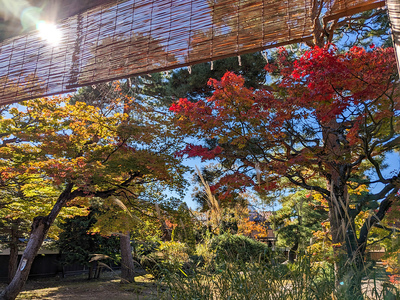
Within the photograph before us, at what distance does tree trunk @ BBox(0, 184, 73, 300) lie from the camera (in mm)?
5203

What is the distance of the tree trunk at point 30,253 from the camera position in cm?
520

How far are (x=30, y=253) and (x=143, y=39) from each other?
5.41 meters

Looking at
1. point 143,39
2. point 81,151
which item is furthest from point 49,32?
point 81,151

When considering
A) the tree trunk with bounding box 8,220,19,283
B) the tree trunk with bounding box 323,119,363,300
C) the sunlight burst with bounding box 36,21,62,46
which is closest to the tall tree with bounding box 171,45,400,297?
the tree trunk with bounding box 323,119,363,300

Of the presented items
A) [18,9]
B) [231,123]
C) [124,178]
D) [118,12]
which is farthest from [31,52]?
[124,178]

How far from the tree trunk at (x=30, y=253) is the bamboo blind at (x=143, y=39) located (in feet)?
14.2

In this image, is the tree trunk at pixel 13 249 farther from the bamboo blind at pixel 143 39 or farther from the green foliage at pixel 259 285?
the green foliage at pixel 259 285

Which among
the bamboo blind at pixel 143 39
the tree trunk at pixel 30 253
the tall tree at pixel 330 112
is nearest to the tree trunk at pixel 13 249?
the tree trunk at pixel 30 253

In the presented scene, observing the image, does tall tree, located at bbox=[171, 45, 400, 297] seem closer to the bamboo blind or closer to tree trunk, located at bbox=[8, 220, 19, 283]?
the bamboo blind

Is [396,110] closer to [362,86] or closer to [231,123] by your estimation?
[362,86]

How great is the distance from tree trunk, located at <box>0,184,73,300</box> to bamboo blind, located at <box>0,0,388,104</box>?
433 cm

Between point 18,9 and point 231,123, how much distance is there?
2.22 meters

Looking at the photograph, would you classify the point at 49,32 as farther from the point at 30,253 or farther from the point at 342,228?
the point at 30,253

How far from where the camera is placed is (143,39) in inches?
59.5
